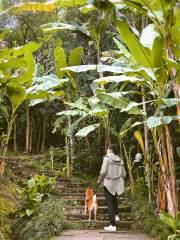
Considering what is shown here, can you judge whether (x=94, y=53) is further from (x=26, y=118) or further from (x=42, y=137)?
(x=42, y=137)

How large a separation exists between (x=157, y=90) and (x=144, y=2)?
1.29m

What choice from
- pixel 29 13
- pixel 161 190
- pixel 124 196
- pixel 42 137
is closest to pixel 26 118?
pixel 42 137

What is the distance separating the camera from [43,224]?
7.04m

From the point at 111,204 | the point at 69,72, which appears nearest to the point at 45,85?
the point at 69,72

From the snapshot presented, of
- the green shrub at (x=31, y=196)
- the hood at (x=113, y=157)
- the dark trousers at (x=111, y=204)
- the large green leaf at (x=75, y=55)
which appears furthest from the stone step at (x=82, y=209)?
the large green leaf at (x=75, y=55)

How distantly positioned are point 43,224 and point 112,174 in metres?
1.48

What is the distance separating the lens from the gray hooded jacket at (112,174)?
24.4 ft

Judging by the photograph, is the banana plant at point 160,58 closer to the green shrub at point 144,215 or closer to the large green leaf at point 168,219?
the large green leaf at point 168,219

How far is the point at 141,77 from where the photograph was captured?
21.2 ft

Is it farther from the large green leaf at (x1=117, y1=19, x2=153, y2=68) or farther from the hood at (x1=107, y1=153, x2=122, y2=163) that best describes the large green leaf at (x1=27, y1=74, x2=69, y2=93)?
the large green leaf at (x1=117, y1=19, x2=153, y2=68)

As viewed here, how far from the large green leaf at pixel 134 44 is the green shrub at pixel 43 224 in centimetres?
311

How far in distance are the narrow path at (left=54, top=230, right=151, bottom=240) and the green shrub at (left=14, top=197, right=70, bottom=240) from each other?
0.70 ft

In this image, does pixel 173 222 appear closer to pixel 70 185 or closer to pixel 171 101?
pixel 171 101

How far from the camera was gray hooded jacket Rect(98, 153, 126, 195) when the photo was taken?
7.43m
